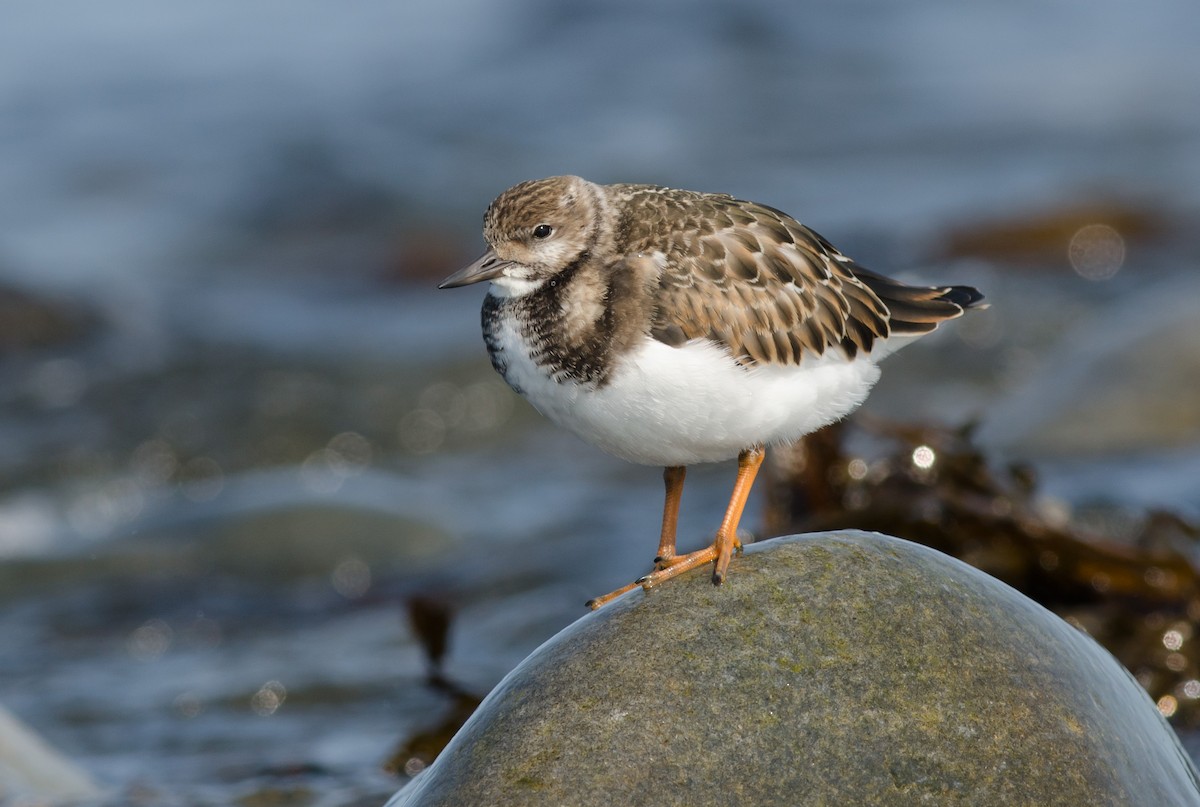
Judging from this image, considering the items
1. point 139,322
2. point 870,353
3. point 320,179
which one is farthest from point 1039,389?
point 320,179

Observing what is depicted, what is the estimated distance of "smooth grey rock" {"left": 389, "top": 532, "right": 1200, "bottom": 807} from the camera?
3264mm

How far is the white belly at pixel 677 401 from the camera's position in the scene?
369cm

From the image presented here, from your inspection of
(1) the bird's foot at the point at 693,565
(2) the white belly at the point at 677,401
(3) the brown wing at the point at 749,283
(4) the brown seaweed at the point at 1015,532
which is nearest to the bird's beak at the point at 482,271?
(2) the white belly at the point at 677,401

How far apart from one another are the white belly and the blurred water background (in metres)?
2.05

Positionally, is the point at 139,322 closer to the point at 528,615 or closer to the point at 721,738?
the point at 528,615

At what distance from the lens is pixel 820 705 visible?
132 inches

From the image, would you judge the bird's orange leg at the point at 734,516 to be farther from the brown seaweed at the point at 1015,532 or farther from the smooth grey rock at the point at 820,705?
the brown seaweed at the point at 1015,532

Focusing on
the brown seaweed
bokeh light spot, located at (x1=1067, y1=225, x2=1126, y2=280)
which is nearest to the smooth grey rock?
the brown seaweed

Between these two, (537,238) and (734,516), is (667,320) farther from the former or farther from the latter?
(734,516)

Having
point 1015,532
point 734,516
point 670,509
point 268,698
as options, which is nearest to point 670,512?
point 670,509

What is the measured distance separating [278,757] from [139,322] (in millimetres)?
7116

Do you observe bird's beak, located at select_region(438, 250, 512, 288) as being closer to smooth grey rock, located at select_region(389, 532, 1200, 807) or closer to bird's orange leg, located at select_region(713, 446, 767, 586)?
bird's orange leg, located at select_region(713, 446, 767, 586)

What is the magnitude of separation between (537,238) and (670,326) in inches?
19.8

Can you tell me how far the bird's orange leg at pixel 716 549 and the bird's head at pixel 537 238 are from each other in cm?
77
